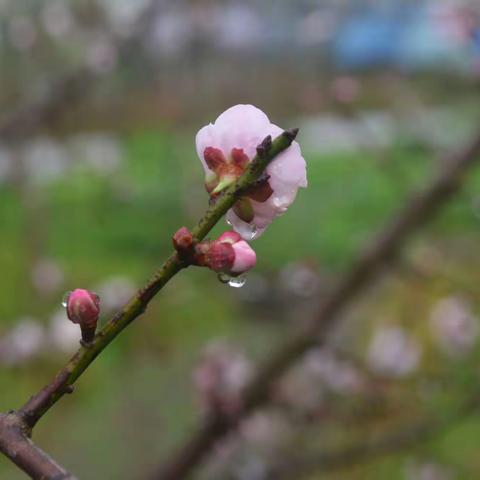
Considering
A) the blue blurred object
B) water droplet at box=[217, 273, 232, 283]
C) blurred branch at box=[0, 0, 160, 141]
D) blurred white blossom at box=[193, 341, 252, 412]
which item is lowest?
water droplet at box=[217, 273, 232, 283]

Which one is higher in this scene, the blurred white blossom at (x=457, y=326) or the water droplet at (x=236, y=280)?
the blurred white blossom at (x=457, y=326)

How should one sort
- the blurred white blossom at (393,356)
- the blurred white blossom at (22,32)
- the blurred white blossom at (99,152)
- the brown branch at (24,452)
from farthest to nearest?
1. the blurred white blossom at (99,152)
2. the blurred white blossom at (22,32)
3. the blurred white blossom at (393,356)
4. the brown branch at (24,452)

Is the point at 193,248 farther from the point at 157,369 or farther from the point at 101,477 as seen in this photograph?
the point at 157,369

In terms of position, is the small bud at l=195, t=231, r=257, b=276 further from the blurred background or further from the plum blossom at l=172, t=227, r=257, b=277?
the blurred background

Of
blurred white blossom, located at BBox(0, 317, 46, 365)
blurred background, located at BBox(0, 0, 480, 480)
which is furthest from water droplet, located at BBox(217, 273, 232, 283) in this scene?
blurred white blossom, located at BBox(0, 317, 46, 365)

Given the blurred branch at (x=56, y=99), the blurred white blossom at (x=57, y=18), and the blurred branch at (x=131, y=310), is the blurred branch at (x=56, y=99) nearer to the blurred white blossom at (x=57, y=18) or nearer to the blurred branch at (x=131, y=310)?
the blurred white blossom at (x=57, y=18)

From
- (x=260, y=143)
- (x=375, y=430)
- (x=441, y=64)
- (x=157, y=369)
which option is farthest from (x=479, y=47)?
(x=441, y=64)

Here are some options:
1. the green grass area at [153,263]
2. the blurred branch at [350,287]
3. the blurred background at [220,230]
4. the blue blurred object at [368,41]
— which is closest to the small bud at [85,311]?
the blurred background at [220,230]

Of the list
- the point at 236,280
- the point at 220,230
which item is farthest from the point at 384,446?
the point at 220,230

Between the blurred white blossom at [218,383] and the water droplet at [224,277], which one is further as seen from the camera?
the blurred white blossom at [218,383]

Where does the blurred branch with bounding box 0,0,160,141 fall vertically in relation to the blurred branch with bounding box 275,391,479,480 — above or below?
above
